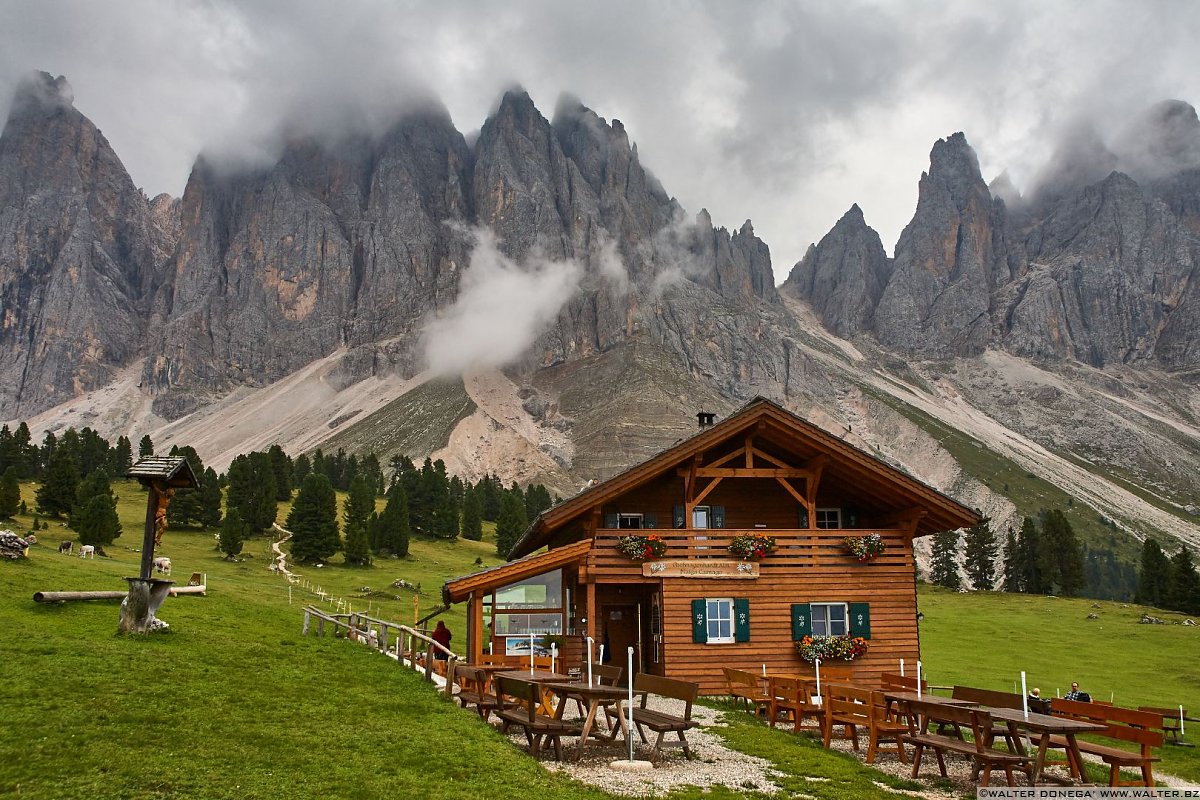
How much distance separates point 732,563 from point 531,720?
12.2 meters

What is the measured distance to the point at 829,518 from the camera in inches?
1040

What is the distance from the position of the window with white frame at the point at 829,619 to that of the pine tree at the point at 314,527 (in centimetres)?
5033

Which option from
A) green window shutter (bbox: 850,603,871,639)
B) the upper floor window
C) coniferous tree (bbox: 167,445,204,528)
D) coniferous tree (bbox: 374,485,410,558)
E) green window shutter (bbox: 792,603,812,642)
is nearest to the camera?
green window shutter (bbox: 792,603,812,642)

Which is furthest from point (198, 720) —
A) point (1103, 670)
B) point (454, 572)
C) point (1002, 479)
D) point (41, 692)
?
point (1002, 479)

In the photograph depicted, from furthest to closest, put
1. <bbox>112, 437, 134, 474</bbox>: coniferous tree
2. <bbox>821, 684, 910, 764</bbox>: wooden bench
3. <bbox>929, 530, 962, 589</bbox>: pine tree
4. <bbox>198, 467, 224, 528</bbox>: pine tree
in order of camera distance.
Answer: <bbox>929, 530, 962, 589</bbox>: pine tree < <bbox>112, 437, 134, 474</bbox>: coniferous tree < <bbox>198, 467, 224, 528</bbox>: pine tree < <bbox>821, 684, 910, 764</bbox>: wooden bench

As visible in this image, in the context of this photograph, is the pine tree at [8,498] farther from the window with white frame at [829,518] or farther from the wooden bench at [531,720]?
the wooden bench at [531,720]

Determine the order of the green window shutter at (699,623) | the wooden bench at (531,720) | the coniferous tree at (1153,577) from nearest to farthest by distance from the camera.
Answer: the wooden bench at (531,720) < the green window shutter at (699,623) < the coniferous tree at (1153,577)

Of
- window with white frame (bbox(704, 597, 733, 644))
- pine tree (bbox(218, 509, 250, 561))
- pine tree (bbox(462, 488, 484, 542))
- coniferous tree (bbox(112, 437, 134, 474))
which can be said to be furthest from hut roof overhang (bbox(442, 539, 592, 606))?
coniferous tree (bbox(112, 437, 134, 474))

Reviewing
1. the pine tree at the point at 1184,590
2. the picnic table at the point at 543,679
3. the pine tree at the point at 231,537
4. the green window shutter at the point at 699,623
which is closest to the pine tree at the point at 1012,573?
the pine tree at the point at 1184,590

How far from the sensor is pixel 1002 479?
19975 centimetres

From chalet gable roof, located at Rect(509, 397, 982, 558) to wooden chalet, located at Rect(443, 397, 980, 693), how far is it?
4 cm

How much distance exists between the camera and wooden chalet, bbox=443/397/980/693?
23.5 m

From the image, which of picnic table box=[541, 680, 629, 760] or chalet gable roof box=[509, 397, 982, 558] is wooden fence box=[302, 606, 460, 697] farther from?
picnic table box=[541, 680, 629, 760]

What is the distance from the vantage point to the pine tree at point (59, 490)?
64688mm
